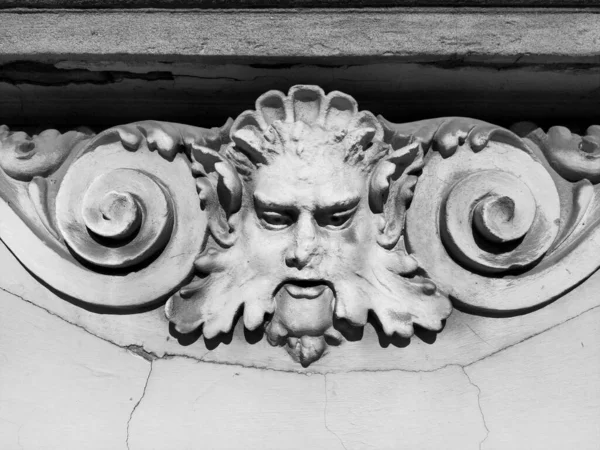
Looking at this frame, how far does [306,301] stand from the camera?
47.9 inches

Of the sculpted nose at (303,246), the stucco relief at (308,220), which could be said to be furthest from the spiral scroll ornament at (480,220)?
the sculpted nose at (303,246)

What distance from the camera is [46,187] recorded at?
1333 millimetres

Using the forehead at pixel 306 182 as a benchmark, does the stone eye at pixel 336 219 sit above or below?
below

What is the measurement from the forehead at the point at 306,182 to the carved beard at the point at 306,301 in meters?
0.14

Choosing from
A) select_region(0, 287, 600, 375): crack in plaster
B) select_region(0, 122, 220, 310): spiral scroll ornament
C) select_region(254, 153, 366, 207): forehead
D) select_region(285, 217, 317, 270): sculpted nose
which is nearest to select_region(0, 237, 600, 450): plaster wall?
select_region(0, 287, 600, 375): crack in plaster

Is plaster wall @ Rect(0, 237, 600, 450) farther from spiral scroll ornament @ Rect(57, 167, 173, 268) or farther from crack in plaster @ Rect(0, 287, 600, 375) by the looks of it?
spiral scroll ornament @ Rect(57, 167, 173, 268)

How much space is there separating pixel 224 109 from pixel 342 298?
53 cm

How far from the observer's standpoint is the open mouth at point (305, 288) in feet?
3.98

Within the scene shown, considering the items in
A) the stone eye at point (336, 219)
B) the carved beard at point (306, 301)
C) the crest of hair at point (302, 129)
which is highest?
the crest of hair at point (302, 129)

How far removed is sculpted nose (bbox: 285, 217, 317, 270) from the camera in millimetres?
1188

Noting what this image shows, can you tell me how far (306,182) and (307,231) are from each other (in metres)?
0.10

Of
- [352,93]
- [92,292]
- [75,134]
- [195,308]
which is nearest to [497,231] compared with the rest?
[352,93]

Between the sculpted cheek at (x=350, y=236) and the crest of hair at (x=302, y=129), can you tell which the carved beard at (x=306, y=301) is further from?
the crest of hair at (x=302, y=129)

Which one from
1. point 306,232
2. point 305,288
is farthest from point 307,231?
point 305,288
